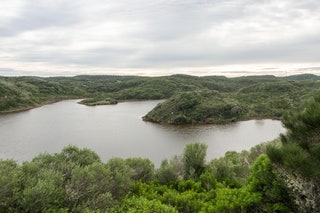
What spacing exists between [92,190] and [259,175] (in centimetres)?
749

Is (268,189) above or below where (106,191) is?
above

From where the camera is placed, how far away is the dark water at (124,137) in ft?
120

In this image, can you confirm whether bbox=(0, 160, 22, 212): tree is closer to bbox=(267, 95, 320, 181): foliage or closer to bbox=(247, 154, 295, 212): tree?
bbox=(247, 154, 295, 212): tree

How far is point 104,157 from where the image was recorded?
3353 cm

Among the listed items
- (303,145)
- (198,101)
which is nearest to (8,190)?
(303,145)

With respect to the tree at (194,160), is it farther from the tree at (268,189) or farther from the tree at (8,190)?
the tree at (8,190)

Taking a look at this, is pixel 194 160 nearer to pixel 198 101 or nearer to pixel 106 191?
pixel 106 191

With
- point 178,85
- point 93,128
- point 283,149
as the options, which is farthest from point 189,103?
point 178,85

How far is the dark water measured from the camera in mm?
36531

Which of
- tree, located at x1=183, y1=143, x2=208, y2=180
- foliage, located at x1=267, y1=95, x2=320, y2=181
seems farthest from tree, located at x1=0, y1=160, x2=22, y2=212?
tree, located at x1=183, y1=143, x2=208, y2=180

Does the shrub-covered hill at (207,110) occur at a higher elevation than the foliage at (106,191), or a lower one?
lower

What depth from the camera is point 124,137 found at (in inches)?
1809

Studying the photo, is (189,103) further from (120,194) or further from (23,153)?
(120,194)

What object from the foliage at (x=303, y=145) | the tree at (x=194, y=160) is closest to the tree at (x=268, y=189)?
the foliage at (x=303, y=145)
